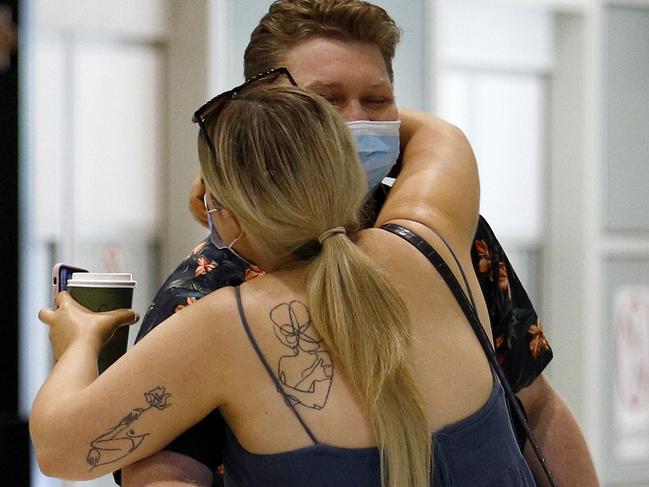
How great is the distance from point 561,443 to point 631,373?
11.7 ft

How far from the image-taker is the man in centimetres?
157

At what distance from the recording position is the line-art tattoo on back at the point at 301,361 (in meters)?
1.36

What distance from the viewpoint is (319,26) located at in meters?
1.65

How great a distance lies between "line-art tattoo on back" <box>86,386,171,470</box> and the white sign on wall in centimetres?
400

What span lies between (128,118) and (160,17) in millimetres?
384

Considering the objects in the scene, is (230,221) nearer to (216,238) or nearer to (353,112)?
(216,238)

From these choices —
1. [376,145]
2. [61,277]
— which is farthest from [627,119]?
[61,277]

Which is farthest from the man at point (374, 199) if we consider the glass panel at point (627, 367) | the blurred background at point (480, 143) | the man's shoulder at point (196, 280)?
the glass panel at point (627, 367)

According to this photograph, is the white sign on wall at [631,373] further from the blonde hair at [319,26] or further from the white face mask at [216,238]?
the white face mask at [216,238]

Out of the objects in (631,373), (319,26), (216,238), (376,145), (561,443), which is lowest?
(631,373)

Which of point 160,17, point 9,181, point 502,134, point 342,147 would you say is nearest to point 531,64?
point 502,134

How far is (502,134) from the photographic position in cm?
504

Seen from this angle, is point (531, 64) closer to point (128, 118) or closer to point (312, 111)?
point (128, 118)

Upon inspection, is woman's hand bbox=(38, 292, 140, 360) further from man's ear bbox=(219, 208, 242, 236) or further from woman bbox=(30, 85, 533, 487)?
man's ear bbox=(219, 208, 242, 236)
